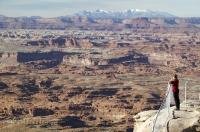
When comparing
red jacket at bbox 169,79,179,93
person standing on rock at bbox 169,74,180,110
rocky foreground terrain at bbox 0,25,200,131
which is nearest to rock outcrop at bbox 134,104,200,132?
person standing on rock at bbox 169,74,180,110

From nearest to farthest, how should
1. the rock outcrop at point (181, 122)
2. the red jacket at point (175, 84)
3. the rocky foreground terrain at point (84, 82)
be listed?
the rock outcrop at point (181, 122) → the red jacket at point (175, 84) → the rocky foreground terrain at point (84, 82)

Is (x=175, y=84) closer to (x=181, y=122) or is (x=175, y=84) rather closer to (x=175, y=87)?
(x=175, y=87)

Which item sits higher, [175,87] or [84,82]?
[175,87]

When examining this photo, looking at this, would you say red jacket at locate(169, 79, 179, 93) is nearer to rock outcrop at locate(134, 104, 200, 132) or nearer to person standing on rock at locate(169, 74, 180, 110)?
person standing on rock at locate(169, 74, 180, 110)

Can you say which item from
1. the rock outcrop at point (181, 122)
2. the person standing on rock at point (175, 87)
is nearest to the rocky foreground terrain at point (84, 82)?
the rock outcrop at point (181, 122)

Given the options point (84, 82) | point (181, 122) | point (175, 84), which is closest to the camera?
point (181, 122)

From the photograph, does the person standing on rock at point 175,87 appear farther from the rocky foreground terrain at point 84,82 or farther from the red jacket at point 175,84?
the rocky foreground terrain at point 84,82

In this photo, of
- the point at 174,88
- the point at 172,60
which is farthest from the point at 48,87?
the point at 174,88

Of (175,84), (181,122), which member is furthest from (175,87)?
(181,122)
